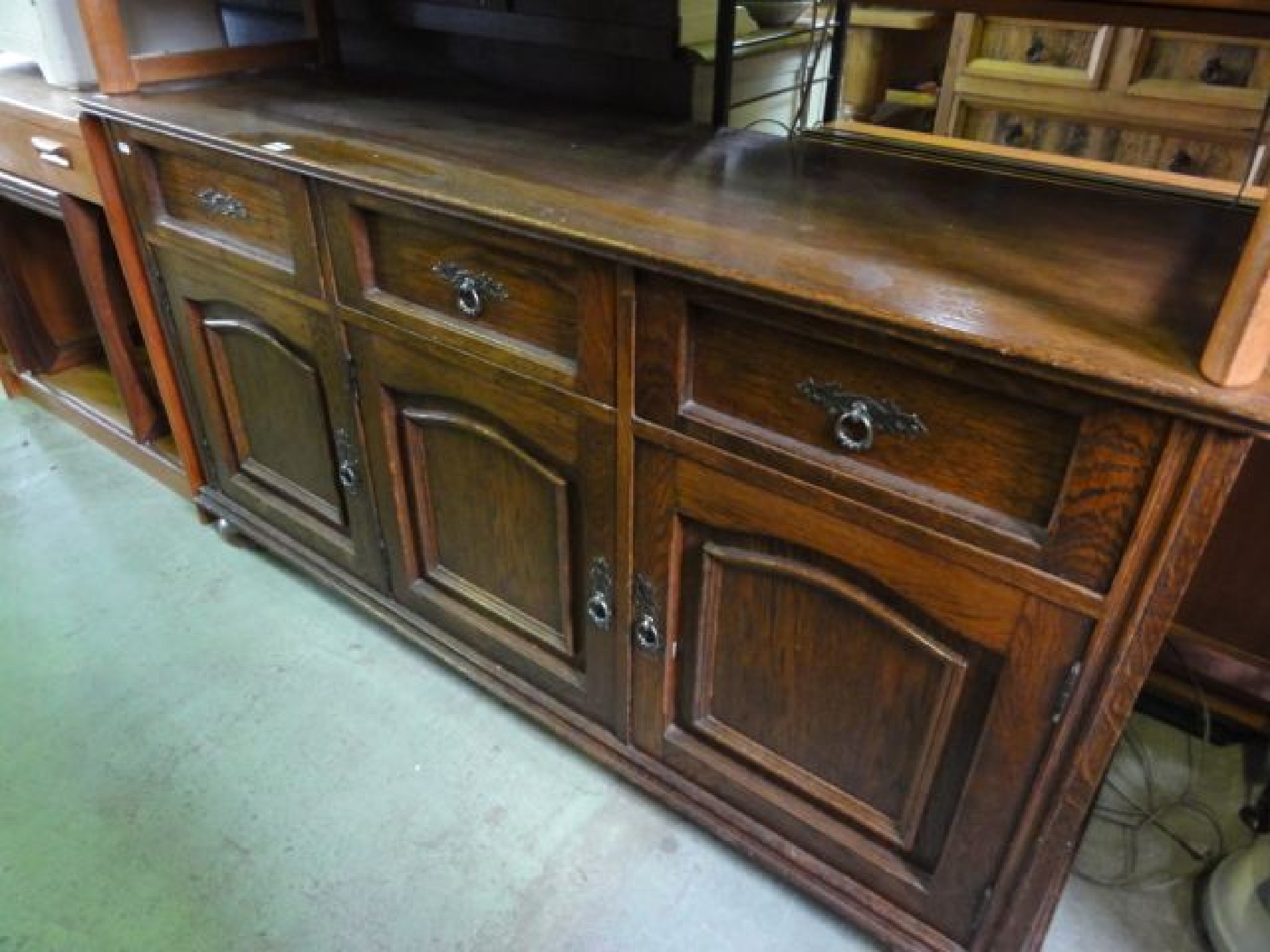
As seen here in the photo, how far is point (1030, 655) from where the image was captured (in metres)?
0.80

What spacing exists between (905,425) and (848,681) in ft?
1.10

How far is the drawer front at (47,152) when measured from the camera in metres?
1.50

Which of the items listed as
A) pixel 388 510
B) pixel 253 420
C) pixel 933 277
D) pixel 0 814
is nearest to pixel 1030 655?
pixel 933 277

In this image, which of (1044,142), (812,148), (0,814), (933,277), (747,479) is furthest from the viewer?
(1044,142)

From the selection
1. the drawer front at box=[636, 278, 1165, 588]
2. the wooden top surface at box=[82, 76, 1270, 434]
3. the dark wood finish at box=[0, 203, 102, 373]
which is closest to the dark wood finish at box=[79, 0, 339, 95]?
the wooden top surface at box=[82, 76, 1270, 434]

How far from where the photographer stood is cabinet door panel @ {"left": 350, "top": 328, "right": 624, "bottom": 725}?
107 centimetres

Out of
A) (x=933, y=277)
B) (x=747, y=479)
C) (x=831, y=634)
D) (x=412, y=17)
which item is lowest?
(x=831, y=634)

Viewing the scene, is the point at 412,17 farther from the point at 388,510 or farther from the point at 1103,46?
the point at 1103,46

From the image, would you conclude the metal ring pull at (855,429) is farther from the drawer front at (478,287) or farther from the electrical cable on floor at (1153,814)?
the electrical cable on floor at (1153,814)

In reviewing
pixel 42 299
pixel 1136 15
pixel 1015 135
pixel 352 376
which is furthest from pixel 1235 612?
pixel 42 299

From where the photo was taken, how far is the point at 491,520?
125 centimetres

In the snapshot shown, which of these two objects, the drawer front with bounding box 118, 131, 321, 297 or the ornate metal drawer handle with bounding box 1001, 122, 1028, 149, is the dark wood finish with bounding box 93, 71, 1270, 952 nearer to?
the drawer front with bounding box 118, 131, 321, 297

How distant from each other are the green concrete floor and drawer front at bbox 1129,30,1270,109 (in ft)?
4.68

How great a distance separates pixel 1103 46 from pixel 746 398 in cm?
145
